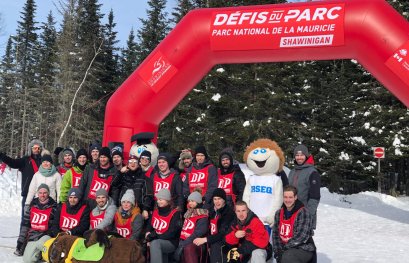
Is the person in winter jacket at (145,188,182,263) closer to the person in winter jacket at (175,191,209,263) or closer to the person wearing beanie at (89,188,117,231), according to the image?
the person in winter jacket at (175,191,209,263)

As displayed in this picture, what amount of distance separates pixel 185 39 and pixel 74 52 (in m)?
19.4

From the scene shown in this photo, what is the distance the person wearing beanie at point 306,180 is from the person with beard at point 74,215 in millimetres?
2785

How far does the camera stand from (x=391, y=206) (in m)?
15.1

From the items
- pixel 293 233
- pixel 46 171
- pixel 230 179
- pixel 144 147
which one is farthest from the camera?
pixel 144 147

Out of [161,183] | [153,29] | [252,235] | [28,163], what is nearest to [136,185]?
[161,183]

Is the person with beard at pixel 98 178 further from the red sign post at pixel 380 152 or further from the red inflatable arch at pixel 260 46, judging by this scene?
the red sign post at pixel 380 152

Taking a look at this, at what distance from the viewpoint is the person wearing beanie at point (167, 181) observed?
6.18 metres

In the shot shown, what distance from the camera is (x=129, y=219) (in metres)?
6.00

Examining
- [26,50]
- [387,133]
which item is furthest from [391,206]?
[26,50]

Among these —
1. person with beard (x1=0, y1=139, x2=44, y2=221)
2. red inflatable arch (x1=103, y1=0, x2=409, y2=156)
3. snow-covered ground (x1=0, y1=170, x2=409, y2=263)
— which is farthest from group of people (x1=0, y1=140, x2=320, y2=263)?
red inflatable arch (x1=103, y1=0, x2=409, y2=156)

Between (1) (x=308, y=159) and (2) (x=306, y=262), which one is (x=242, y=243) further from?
(1) (x=308, y=159)

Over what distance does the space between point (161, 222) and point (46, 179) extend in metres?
2.23

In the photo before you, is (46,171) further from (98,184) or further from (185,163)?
(185,163)

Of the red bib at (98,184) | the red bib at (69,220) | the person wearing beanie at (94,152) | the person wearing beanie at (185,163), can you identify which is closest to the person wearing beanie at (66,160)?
the person wearing beanie at (94,152)
